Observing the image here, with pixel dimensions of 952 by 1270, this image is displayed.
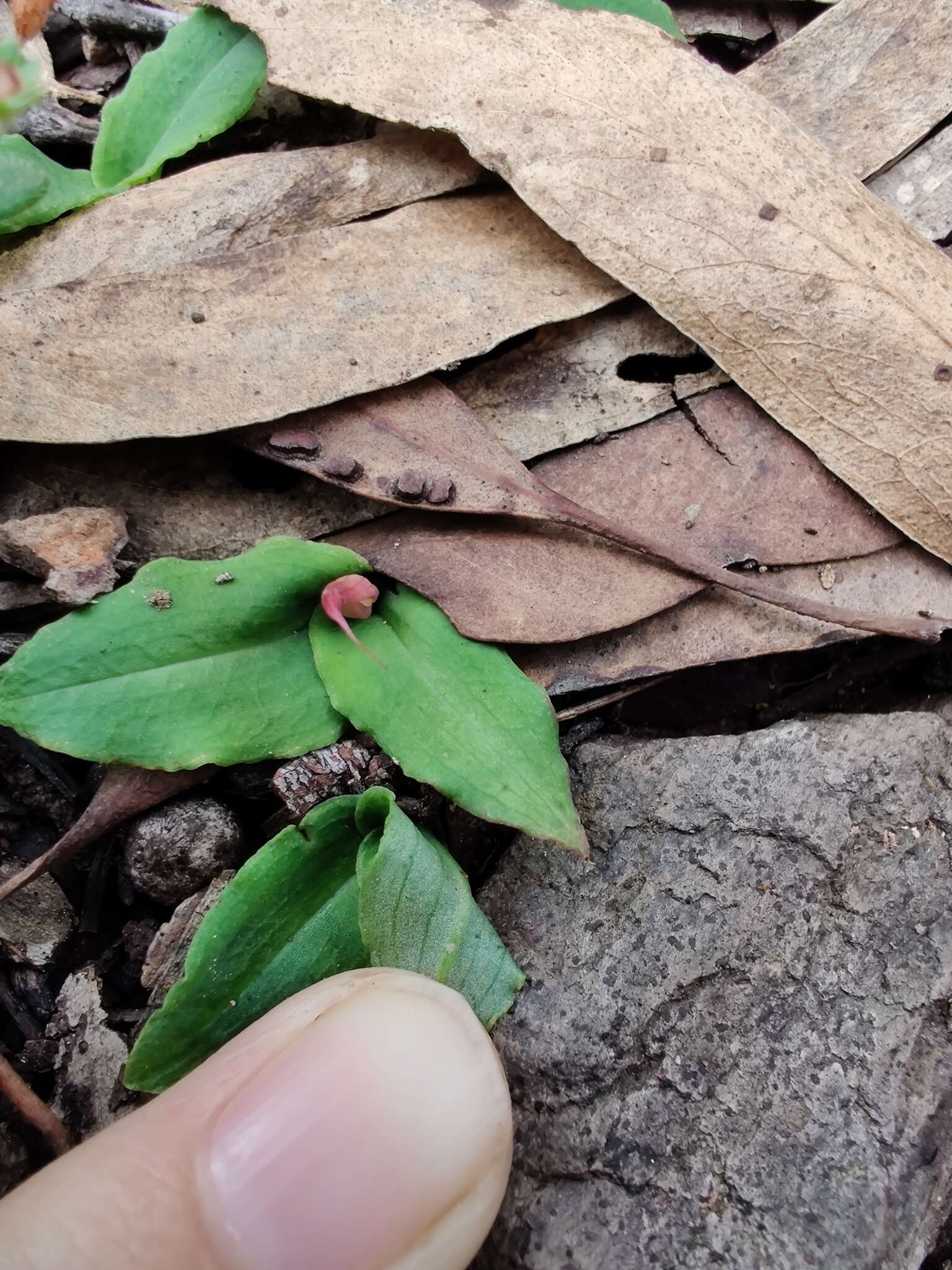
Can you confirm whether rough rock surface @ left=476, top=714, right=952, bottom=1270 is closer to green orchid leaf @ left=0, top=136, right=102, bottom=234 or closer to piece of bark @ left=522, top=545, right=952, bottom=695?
piece of bark @ left=522, top=545, right=952, bottom=695

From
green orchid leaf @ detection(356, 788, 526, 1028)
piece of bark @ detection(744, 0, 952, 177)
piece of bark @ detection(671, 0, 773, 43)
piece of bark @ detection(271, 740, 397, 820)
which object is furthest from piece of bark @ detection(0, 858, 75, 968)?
piece of bark @ detection(671, 0, 773, 43)

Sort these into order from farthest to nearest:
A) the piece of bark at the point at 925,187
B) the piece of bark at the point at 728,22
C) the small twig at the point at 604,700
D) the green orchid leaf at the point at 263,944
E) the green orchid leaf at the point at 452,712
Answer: the piece of bark at the point at 728,22 < the piece of bark at the point at 925,187 < the small twig at the point at 604,700 < the green orchid leaf at the point at 452,712 < the green orchid leaf at the point at 263,944

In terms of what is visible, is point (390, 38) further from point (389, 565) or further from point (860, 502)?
point (860, 502)

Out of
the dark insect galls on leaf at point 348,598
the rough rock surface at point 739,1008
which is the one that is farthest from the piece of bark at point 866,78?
the dark insect galls on leaf at point 348,598

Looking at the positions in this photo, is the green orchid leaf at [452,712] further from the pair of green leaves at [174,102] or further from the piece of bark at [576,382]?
the pair of green leaves at [174,102]

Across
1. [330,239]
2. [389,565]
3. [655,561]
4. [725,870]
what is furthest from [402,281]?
[725,870]

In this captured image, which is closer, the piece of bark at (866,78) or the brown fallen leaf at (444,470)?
the brown fallen leaf at (444,470)

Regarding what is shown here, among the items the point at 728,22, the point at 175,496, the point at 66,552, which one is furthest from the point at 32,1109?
the point at 728,22
